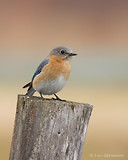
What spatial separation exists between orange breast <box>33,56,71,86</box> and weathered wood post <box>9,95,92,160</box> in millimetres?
2167

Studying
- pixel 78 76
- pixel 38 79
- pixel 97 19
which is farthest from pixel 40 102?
pixel 97 19

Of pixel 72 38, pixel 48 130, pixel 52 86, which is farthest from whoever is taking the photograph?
pixel 72 38

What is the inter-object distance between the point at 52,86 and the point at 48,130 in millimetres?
2345

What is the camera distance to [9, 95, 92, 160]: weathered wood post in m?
6.58

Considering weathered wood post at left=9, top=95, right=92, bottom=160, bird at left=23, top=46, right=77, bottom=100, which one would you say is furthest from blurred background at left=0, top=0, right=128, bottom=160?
weathered wood post at left=9, top=95, right=92, bottom=160

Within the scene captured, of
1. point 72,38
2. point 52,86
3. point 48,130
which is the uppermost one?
point 72,38

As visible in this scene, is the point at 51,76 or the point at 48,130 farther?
the point at 51,76

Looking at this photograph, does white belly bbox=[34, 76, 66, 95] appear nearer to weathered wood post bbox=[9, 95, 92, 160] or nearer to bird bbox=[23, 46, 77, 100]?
bird bbox=[23, 46, 77, 100]

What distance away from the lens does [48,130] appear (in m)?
6.58

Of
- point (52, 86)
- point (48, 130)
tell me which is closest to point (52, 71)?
point (52, 86)

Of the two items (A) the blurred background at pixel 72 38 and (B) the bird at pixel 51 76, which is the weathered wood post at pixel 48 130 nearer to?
(B) the bird at pixel 51 76

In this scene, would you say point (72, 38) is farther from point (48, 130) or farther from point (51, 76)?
point (48, 130)

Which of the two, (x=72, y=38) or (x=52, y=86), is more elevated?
(x=72, y=38)

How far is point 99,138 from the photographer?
44.5 ft
